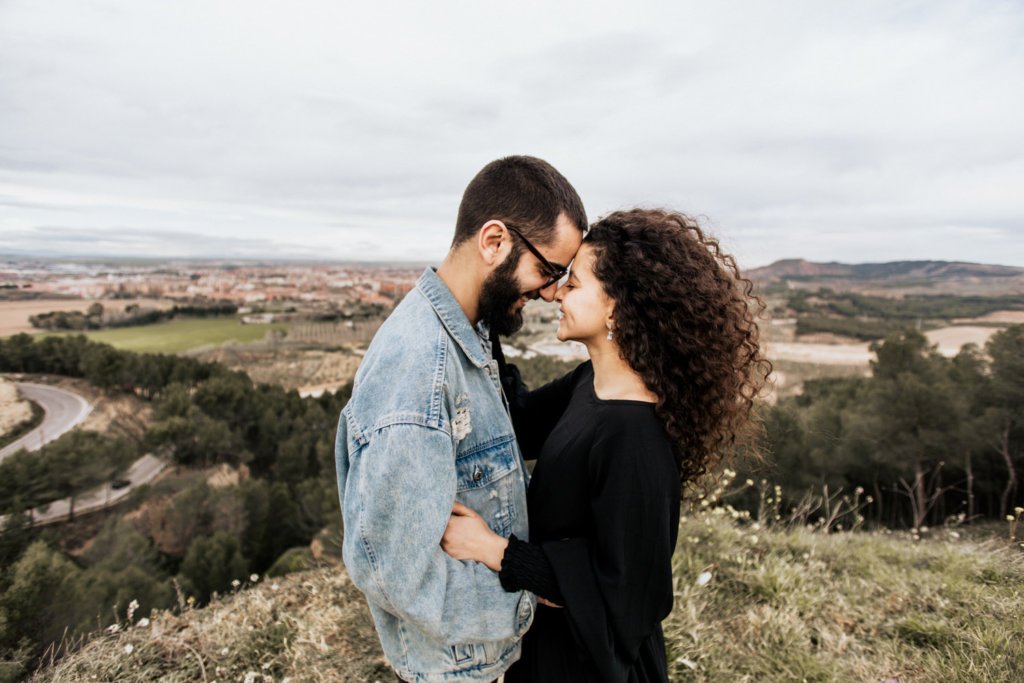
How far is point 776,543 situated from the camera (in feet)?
15.0

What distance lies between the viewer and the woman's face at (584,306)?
5.73 feet

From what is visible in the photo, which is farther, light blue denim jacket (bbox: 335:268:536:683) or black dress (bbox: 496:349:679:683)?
black dress (bbox: 496:349:679:683)

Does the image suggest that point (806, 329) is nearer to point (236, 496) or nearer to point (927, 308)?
point (927, 308)

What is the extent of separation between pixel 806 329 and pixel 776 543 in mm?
50791

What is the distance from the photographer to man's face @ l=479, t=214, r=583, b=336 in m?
1.71

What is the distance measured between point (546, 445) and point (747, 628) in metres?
2.65

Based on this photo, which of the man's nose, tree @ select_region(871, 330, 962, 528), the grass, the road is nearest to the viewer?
the man's nose

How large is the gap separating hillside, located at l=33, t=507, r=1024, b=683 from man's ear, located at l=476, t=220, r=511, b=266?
263cm

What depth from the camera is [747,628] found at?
3.32 meters

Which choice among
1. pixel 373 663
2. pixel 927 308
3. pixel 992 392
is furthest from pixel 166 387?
pixel 927 308

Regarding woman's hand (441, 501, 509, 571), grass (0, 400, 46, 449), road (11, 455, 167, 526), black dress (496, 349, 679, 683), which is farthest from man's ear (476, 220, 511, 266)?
road (11, 455, 167, 526)

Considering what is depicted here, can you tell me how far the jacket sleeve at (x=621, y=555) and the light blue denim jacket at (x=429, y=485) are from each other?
187mm

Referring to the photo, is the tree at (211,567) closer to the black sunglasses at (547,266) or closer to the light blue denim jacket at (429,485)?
the light blue denim jacket at (429,485)

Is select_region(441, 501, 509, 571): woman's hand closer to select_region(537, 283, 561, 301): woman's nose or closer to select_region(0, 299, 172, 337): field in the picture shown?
select_region(537, 283, 561, 301): woman's nose
